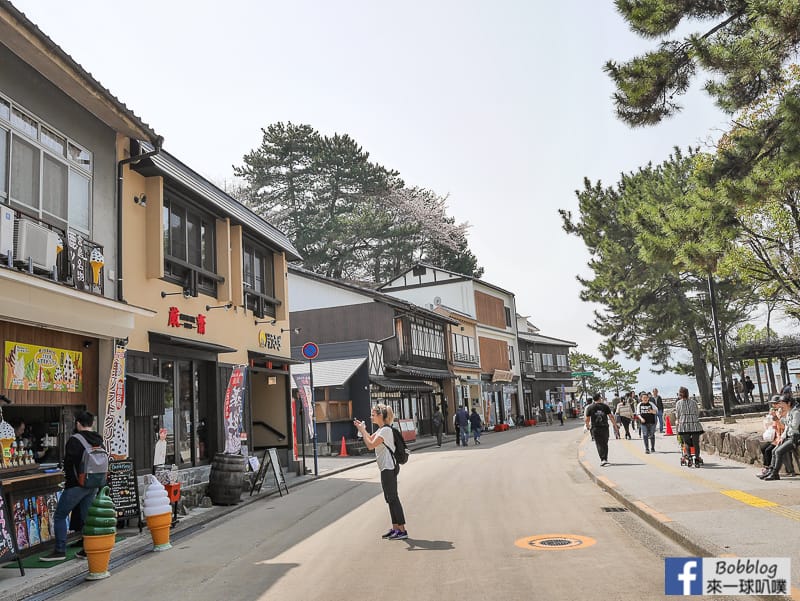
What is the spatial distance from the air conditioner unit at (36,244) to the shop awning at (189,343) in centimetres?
302

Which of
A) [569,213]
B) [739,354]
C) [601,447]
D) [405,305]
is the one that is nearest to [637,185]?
[569,213]

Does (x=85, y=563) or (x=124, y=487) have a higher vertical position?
(x=124, y=487)

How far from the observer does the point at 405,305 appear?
34719mm

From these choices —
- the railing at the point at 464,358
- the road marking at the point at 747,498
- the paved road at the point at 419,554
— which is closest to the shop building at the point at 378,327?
the railing at the point at 464,358

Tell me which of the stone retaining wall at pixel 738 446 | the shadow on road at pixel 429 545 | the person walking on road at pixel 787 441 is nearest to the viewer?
the shadow on road at pixel 429 545

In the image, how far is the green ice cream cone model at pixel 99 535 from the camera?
7.57 m

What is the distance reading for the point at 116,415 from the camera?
10.7 m

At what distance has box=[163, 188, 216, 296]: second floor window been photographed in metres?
13.6

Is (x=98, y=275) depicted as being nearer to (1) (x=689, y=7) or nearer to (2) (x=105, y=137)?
(2) (x=105, y=137)

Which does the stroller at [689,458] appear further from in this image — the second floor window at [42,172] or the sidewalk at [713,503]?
the second floor window at [42,172]

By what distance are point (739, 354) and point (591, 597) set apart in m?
29.8

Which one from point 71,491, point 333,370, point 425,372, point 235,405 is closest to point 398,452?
Answer: point 71,491

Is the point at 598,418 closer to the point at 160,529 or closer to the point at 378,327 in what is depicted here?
the point at 160,529

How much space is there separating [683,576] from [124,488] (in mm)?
7984
